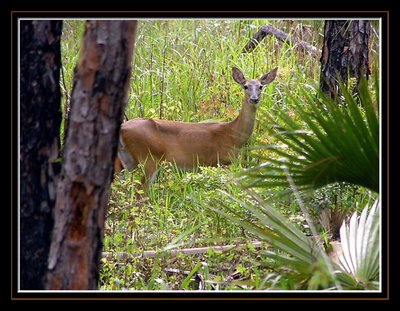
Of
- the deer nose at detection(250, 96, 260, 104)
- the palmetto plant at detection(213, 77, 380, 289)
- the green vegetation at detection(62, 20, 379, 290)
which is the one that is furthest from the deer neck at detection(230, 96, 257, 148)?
the palmetto plant at detection(213, 77, 380, 289)

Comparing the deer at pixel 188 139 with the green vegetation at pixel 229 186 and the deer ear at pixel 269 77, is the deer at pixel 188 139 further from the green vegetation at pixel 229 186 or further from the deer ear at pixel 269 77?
the green vegetation at pixel 229 186

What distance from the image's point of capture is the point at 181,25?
39.8 feet

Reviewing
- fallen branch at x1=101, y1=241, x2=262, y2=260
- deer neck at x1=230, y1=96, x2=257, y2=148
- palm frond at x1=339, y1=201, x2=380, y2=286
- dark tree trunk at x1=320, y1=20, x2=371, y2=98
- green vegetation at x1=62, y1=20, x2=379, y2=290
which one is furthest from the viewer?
deer neck at x1=230, y1=96, x2=257, y2=148

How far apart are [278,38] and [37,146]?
724 cm

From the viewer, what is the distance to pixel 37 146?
484cm

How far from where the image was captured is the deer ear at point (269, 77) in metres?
10.2

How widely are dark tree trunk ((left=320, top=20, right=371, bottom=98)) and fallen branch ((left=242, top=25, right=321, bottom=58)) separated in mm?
1686

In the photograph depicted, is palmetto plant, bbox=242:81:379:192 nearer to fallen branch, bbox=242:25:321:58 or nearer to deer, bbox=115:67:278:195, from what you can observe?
deer, bbox=115:67:278:195

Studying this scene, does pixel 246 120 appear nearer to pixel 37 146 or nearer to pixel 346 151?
pixel 346 151

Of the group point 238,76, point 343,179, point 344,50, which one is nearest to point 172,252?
Result: point 343,179

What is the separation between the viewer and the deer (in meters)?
9.80

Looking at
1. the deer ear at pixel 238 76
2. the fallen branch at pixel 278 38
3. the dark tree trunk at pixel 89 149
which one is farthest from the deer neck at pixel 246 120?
the dark tree trunk at pixel 89 149
